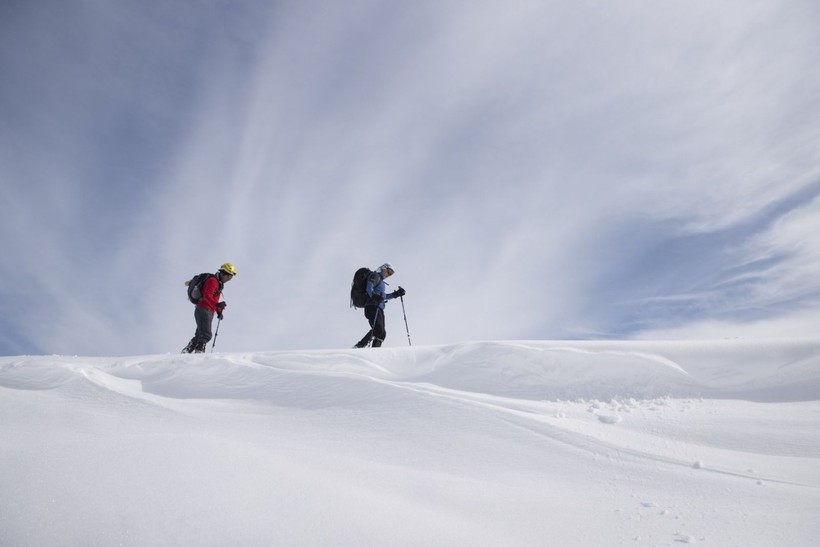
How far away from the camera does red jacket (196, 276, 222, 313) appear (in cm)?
845

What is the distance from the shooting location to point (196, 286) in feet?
27.8

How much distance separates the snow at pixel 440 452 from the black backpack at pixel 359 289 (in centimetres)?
420

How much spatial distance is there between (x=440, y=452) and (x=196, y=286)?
7368 mm

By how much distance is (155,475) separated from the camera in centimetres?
221

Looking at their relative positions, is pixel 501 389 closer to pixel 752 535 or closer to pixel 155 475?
pixel 752 535

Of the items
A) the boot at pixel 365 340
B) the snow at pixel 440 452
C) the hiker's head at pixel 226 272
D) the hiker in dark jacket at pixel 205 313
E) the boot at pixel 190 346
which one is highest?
the hiker's head at pixel 226 272

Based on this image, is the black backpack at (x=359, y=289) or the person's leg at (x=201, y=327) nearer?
the person's leg at (x=201, y=327)

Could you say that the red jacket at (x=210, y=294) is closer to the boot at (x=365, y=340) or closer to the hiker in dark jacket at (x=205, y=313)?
the hiker in dark jacket at (x=205, y=313)

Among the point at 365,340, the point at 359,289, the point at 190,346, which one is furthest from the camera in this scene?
the point at 359,289

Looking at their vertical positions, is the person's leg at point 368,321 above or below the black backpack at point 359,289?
below

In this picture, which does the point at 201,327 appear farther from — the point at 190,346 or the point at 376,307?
the point at 376,307

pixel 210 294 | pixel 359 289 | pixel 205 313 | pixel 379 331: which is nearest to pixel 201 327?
pixel 205 313

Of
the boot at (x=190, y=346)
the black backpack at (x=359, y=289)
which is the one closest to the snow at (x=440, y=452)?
the boot at (x=190, y=346)

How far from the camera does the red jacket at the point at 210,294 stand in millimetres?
8445
